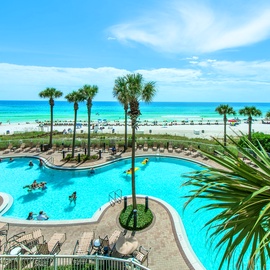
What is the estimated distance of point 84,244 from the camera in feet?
31.9

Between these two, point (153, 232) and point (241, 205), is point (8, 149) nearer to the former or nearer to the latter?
point (153, 232)

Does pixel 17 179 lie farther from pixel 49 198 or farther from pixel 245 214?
pixel 245 214

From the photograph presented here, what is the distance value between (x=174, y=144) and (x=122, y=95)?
55.6ft

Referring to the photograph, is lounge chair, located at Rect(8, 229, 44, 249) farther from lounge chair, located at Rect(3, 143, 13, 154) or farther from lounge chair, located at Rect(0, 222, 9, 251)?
lounge chair, located at Rect(3, 143, 13, 154)

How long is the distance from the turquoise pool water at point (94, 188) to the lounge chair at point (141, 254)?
8.40 ft

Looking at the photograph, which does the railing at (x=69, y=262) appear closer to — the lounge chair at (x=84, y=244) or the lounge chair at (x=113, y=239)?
the lounge chair at (x=84, y=244)

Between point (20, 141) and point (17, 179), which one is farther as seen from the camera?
point (20, 141)

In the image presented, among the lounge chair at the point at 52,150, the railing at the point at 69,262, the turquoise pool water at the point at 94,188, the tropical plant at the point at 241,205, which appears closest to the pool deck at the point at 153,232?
the turquoise pool water at the point at 94,188

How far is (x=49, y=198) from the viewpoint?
1619 centimetres

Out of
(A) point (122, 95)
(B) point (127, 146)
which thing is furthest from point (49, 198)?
(B) point (127, 146)

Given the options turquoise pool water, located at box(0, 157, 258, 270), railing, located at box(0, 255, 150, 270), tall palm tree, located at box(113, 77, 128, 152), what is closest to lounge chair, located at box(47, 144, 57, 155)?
turquoise pool water, located at box(0, 157, 258, 270)

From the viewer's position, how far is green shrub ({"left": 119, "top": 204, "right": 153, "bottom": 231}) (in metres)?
11.5

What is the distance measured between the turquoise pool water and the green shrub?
1925 mm

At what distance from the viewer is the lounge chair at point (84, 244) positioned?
9.34m
